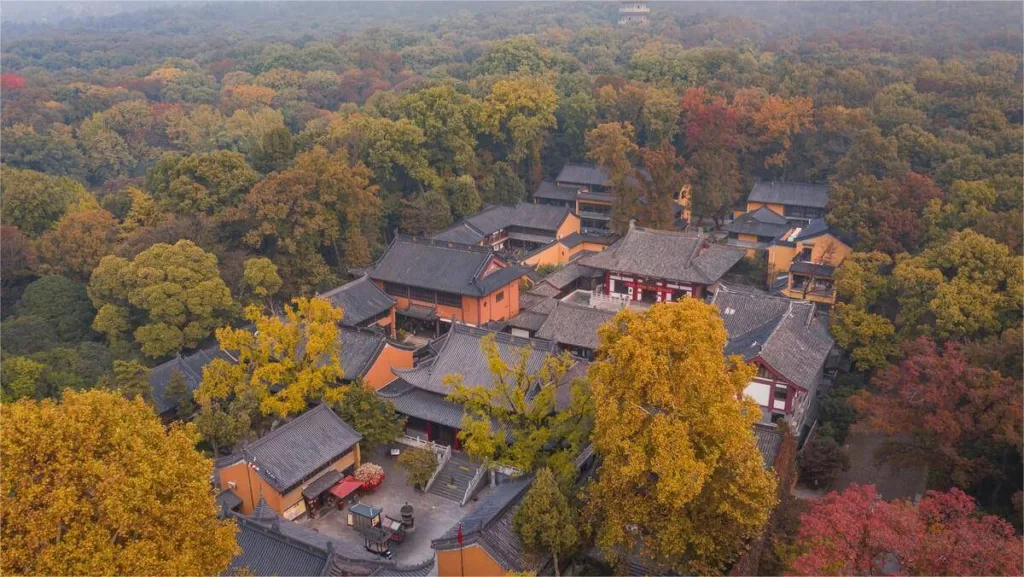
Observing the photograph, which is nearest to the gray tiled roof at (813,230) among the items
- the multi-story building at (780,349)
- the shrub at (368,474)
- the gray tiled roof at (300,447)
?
the multi-story building at (780,349)

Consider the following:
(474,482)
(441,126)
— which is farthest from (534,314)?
(441,126)

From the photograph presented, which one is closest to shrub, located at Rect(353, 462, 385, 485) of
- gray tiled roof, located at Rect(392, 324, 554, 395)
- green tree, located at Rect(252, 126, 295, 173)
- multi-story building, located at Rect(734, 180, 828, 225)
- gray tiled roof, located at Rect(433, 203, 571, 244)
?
gray tiled roof, located at Rect(392, 324, 554, 395)

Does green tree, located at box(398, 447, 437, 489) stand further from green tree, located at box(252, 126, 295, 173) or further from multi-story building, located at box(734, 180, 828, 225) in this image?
multi-story building, located at box(734, 180, 828, 225)

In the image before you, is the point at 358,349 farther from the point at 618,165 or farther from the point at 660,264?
the point at 618,165

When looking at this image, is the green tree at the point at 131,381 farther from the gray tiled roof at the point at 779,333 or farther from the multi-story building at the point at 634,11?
the multi-story building at the point at 634,11

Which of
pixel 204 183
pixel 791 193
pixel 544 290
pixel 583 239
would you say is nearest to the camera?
pixel 544 290
